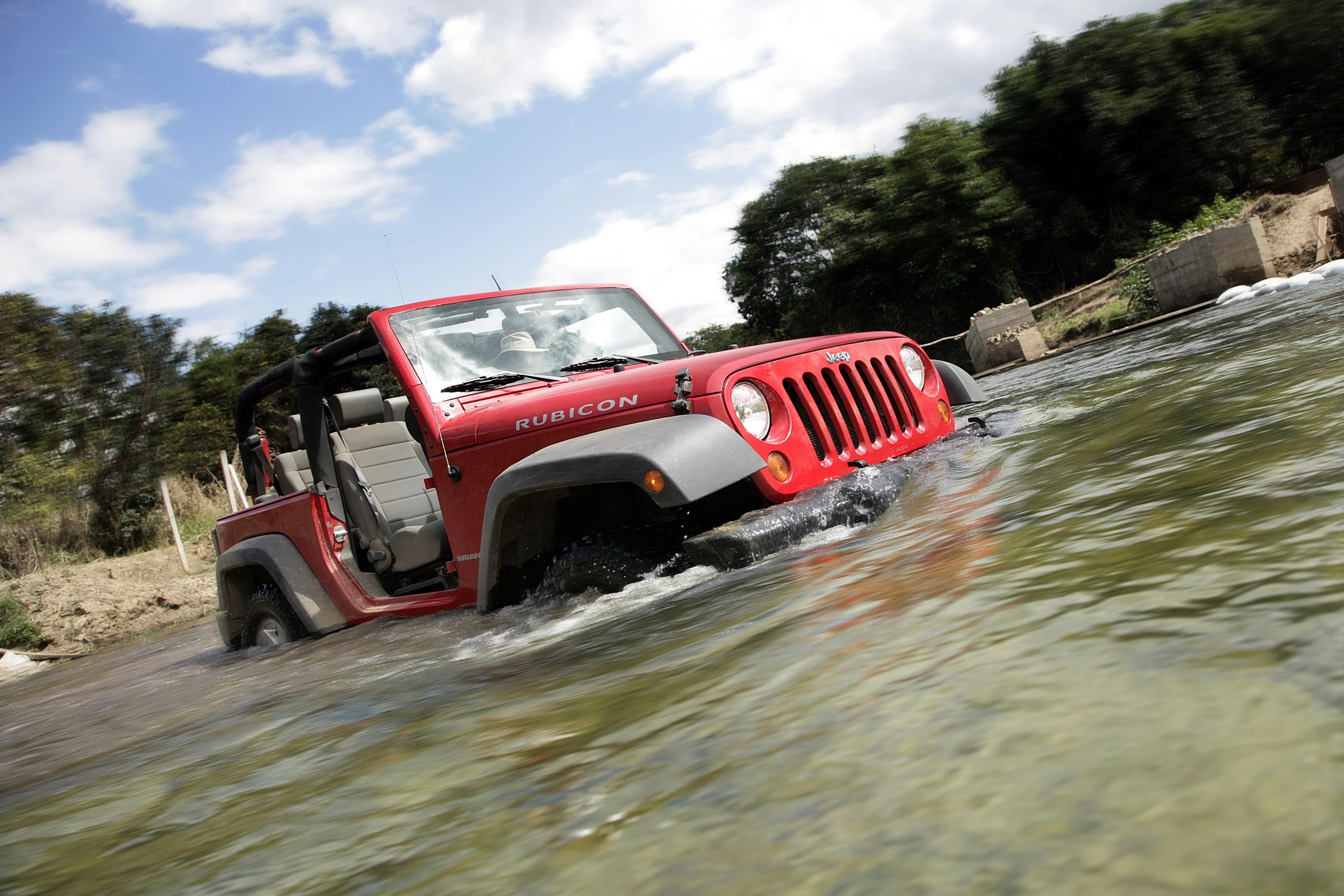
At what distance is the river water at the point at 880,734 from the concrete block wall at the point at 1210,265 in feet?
37.8

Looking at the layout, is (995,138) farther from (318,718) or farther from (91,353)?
(318,718)

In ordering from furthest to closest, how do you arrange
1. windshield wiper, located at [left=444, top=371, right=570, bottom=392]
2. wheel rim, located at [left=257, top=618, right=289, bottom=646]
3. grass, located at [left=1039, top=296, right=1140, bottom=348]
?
1. grass, located at [left=1039, top=296, right=1140, bottom=348]
2. wheel rim, located at [left=257, top=618, right=289, bottom=646]
3. windshield wiper, located at [left=444, top=371, right=570, bottom=392]

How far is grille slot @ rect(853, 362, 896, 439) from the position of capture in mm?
4090

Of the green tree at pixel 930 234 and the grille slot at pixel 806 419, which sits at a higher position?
the green tree at pixel 930 234

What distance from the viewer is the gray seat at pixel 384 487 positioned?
15.7 feet

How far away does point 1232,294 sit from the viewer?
487 inches

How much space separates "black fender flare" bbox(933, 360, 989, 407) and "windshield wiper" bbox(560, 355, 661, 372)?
1.45m

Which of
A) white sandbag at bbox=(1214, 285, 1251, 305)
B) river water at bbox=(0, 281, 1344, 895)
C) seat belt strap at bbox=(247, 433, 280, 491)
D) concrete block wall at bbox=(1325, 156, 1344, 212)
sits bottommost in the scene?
river water at bbox=(0, 281, 1344, 895)

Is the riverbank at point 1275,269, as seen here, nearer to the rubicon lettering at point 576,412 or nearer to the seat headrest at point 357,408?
the seat headrest at point 357,408

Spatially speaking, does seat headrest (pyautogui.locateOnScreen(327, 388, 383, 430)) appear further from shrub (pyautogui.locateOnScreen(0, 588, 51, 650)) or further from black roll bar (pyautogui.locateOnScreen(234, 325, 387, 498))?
shrub (pyautogui.locateOnScreen(0, 588, 51, 650))

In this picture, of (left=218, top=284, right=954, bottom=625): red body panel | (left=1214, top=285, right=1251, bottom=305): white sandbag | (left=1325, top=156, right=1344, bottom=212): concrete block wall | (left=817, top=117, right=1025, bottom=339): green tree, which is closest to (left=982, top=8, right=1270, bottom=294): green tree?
(left=817, top=117, right=1025, bottom=339): green tree

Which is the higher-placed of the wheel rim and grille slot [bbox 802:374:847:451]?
grille slot [bbox 802:374:847:451]

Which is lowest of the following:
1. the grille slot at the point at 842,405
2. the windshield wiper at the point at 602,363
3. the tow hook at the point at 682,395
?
the grille slot at the point at 842,405

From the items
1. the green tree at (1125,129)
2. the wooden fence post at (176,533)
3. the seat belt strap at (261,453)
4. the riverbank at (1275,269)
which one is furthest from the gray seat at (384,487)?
the green tree at (1125,129)
